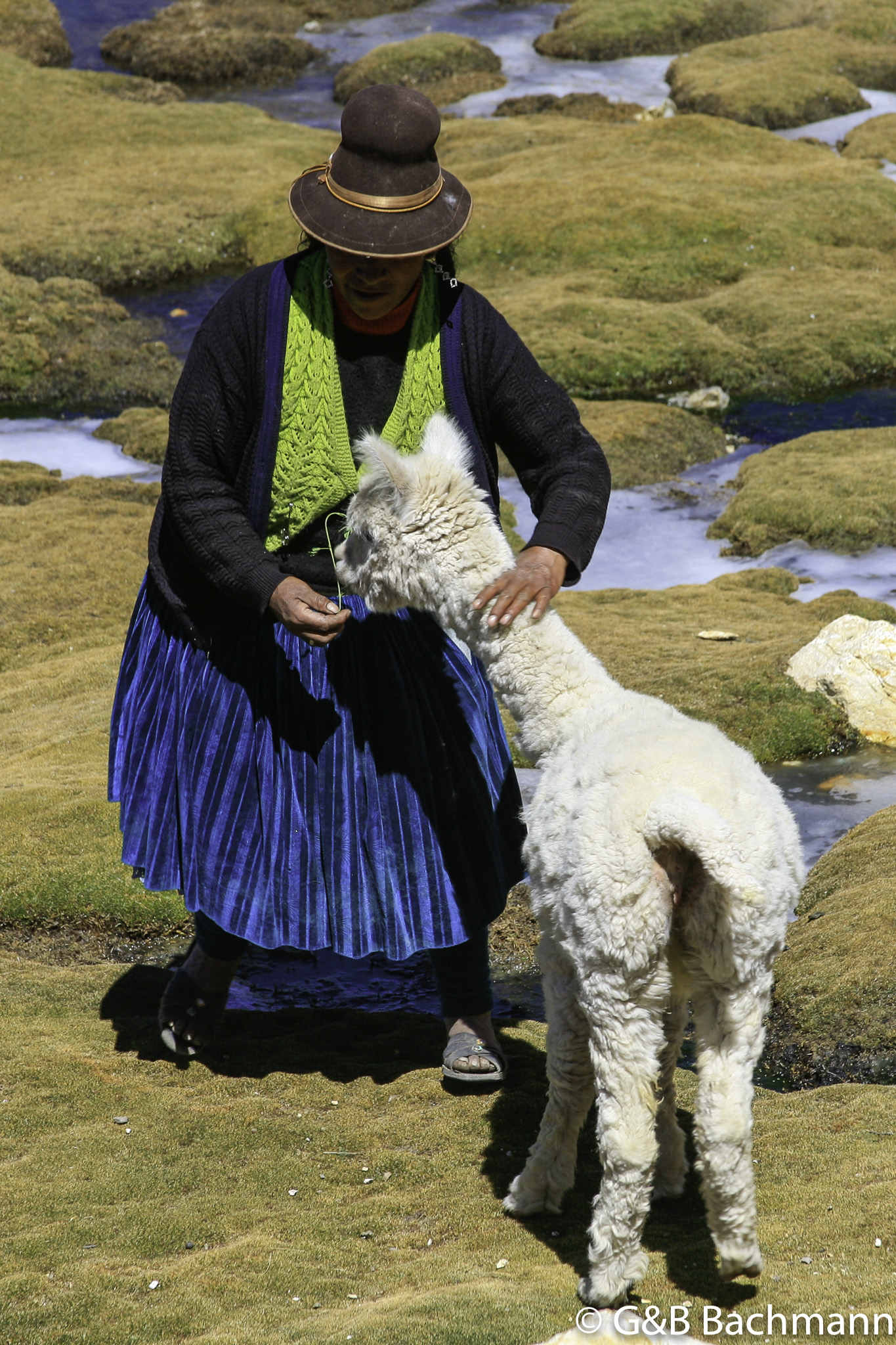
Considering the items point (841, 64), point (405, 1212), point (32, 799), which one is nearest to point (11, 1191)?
point (405, 1212)

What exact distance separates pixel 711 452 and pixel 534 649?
10804 millimetres

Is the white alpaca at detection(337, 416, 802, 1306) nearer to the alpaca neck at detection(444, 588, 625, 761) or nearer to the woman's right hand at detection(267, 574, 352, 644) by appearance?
the alpaca neck at detection(444, 588, 625, 761)

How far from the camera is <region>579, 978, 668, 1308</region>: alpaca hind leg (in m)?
3.07

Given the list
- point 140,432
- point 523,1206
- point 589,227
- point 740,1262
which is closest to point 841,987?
point 523,1206

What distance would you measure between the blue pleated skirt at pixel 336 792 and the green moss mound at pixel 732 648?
3.56 meters

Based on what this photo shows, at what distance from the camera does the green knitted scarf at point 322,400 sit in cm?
393

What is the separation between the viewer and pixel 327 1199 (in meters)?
3.93

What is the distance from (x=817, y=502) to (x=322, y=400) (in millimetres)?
8453

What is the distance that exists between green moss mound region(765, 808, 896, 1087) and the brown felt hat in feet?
11.6

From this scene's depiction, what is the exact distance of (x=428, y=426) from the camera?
3.77 m

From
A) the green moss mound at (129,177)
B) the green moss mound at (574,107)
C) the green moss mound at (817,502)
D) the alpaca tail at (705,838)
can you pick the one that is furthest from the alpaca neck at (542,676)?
the green moss mound at (574,107)

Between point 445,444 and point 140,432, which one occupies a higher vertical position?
point 445,444

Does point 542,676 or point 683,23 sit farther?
point 683,23

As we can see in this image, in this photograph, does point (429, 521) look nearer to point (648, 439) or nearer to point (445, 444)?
point (445, 444)
